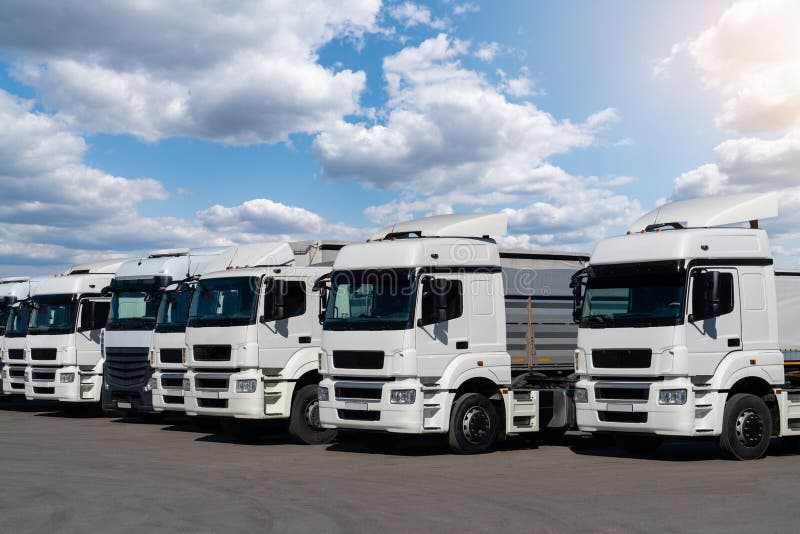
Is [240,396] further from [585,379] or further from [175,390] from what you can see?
[585,379]

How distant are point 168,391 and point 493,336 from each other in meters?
6.56

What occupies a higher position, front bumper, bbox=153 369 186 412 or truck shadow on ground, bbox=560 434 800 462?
front bumper, bbox=153 369 186 412

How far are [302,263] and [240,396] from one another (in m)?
2.96

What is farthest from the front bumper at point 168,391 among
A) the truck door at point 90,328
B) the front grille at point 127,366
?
the truck door at point 90,328

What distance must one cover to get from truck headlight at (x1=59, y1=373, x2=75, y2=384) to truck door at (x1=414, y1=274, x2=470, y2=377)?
1057cm

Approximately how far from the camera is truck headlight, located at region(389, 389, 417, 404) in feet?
43.9

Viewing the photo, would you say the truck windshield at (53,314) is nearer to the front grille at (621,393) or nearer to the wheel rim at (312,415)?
the wheel rim at (312,415)

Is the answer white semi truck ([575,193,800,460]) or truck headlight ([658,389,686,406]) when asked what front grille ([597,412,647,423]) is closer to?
white semi truck ([575,193,800,460])

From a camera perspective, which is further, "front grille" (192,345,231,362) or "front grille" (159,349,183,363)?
"front grille" (159,349,183,363)

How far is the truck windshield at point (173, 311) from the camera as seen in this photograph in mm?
17547

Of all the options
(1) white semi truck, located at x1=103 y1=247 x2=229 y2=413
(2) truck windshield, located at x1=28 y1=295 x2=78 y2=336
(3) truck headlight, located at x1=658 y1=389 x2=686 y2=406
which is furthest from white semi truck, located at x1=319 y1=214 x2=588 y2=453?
(2) truck windshield, located at x1=28 y1=295 x2=78 y2=336

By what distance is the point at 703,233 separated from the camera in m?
13.2

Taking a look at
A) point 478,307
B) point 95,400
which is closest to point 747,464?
point 478,307

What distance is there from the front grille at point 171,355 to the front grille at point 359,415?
4.54 meters
